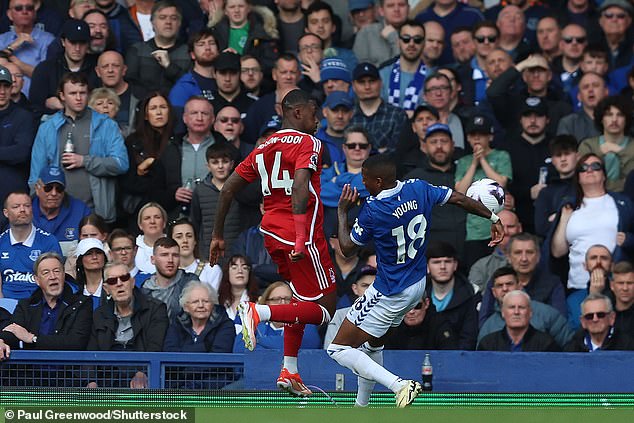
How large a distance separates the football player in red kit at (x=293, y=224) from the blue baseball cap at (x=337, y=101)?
4.10m

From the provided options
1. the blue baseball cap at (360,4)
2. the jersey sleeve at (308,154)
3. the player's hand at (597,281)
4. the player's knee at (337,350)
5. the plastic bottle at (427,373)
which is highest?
the blue baseball cap at (360,4)

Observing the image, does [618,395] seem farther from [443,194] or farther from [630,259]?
[630,259]

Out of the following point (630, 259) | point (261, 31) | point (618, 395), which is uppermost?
point (261, 31)

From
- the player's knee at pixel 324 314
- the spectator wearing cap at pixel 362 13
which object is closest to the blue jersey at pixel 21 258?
the player's knee at pixel 324 314

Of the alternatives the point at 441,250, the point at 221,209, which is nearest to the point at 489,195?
the point at 221,209

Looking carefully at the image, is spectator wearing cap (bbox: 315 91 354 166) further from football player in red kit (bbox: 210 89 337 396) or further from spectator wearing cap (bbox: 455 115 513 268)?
football player in red kit (bbox: 210 89 337 396)

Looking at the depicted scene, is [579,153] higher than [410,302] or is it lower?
higher

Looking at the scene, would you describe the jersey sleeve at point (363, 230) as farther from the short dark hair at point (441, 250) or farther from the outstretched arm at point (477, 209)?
the short dark hair at point (441, 250)

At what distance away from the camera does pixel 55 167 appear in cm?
1488

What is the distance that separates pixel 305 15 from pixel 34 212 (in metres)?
4.44

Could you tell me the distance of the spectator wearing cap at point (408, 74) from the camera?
16500 millimetres

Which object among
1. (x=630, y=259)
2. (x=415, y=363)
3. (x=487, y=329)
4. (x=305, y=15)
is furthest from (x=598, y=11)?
(x=415, y=363)

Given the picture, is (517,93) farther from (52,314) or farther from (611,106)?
(52,314)

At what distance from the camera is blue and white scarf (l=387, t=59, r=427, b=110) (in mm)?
16578
